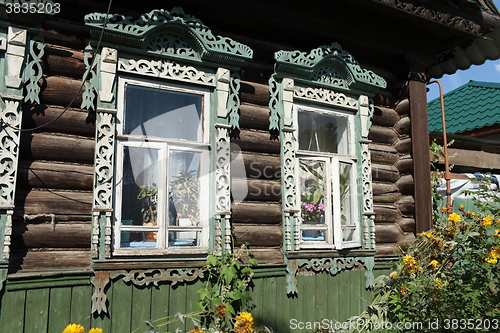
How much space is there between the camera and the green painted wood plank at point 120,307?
11.7 feet

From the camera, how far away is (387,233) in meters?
5.21

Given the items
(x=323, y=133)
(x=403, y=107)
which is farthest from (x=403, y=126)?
(x=323, y=133)

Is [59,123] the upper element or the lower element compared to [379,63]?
lower

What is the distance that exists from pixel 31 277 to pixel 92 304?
53cm

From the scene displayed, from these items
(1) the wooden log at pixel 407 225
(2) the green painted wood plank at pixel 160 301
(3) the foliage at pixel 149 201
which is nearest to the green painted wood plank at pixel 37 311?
(2) the green painted wood plank at pixel 160 301

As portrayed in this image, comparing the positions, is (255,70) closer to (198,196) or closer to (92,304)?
(198,196)

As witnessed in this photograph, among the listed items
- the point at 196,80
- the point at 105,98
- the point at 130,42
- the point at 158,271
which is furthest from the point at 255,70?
the point at 158,271

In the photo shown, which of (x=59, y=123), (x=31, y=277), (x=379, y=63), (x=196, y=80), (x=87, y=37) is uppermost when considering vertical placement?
(x=379, y=63)

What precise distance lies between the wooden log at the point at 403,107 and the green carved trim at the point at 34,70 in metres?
4.22

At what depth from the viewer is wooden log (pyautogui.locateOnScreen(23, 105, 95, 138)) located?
11.6 ft

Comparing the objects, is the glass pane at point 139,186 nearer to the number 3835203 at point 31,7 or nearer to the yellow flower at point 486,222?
the number 3835203 at point 31,7

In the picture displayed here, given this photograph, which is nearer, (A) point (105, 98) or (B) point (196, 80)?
(A) point (105, 98)

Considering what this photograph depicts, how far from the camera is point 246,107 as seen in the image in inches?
176

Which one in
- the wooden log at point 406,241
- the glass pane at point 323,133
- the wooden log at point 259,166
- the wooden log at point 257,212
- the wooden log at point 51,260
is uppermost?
the glass pane at point 323,133
